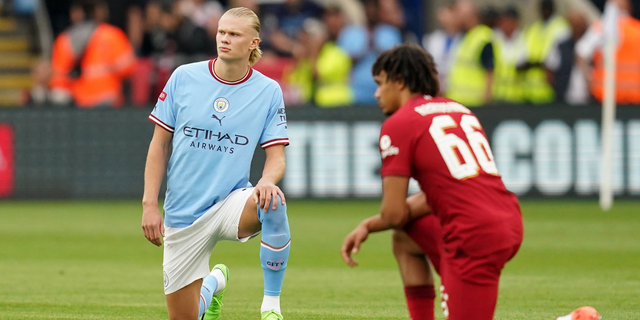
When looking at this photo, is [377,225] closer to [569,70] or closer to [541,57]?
[541,57]

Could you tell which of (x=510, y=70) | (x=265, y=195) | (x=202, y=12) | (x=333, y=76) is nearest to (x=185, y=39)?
(x=202, y=12)

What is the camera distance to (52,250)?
1122 cm

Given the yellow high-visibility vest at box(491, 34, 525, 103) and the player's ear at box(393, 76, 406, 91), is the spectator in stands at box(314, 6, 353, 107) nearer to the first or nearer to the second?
the yellow high-visibility vest at box(491, 34, 525, 103)

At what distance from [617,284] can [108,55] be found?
11208mm

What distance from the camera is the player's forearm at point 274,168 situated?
6133 millimetres

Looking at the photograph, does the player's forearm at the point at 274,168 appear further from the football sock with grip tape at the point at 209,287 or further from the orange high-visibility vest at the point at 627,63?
the orange high-visibility vest at the point at 627,63

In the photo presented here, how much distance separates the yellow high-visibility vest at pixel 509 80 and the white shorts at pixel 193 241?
1140cm

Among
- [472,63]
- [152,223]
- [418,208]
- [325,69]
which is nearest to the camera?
[418,208]

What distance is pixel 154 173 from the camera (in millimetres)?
5992

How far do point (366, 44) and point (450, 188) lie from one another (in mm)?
12136

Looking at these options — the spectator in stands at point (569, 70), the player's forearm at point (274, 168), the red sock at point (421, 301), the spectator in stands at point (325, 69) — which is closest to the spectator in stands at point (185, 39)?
the spectator in stands at point (325, 69)

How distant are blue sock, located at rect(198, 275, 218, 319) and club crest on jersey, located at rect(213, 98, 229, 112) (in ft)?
4.08

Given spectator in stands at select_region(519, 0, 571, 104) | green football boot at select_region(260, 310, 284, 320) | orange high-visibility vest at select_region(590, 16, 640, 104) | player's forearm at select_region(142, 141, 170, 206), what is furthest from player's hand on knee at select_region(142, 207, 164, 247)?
orange high-visibility vest at select_region(590, 16, 640, 104)

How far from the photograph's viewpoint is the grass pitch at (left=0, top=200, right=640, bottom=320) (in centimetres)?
755
